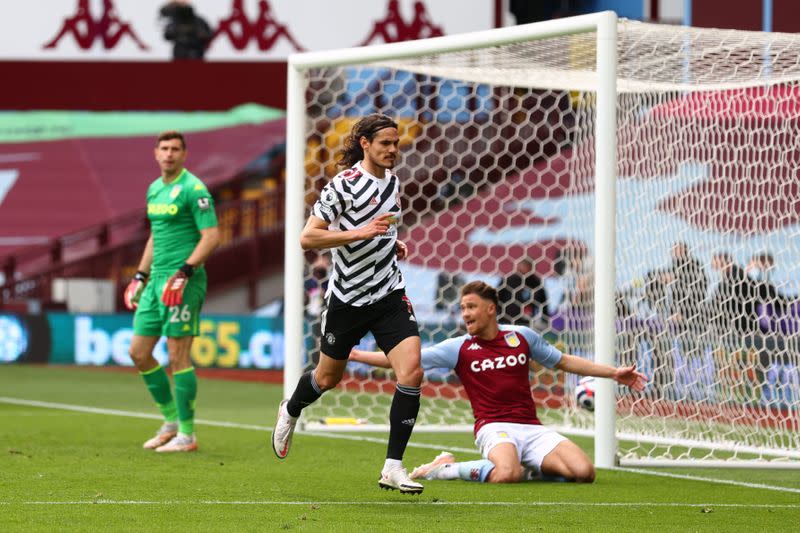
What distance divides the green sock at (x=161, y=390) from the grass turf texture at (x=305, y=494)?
0.33 meters

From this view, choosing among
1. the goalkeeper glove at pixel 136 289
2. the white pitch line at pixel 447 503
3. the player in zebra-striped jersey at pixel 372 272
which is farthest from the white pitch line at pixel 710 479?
the goalkeeper glove at pixel 136 289

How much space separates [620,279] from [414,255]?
7651 millimetres

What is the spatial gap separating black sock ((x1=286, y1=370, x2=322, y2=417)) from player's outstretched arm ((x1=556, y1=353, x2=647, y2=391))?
4.49 ft

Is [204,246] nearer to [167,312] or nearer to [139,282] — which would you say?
[167,312]

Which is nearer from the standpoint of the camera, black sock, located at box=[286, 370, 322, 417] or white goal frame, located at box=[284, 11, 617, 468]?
black sock, located at box=[286, 370, 322, 417]

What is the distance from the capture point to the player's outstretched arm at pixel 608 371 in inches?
282

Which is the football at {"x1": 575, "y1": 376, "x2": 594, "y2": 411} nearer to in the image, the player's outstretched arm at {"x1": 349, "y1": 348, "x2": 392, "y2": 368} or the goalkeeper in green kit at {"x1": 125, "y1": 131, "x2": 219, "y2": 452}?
the player's outstretched arm at {"x1": 349, "y1": 348, "x2": 392, "y2": 368}

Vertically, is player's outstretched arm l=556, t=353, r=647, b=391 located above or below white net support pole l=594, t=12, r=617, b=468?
below

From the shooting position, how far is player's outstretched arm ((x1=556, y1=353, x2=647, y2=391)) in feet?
23.5

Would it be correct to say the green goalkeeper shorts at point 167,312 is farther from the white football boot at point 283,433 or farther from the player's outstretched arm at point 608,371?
the player's outstretched arm at point 608,371

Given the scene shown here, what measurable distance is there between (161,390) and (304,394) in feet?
7.36

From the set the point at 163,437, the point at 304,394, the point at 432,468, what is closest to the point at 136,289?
the point at 163,437

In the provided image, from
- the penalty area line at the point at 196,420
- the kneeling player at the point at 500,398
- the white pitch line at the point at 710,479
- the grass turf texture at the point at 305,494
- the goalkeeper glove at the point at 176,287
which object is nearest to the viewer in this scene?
the grass turf texture at the point at 305,494

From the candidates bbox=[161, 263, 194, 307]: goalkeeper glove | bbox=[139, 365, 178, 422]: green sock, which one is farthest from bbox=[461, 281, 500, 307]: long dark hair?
bbox=[139, 365, 178, 422]: green sock
